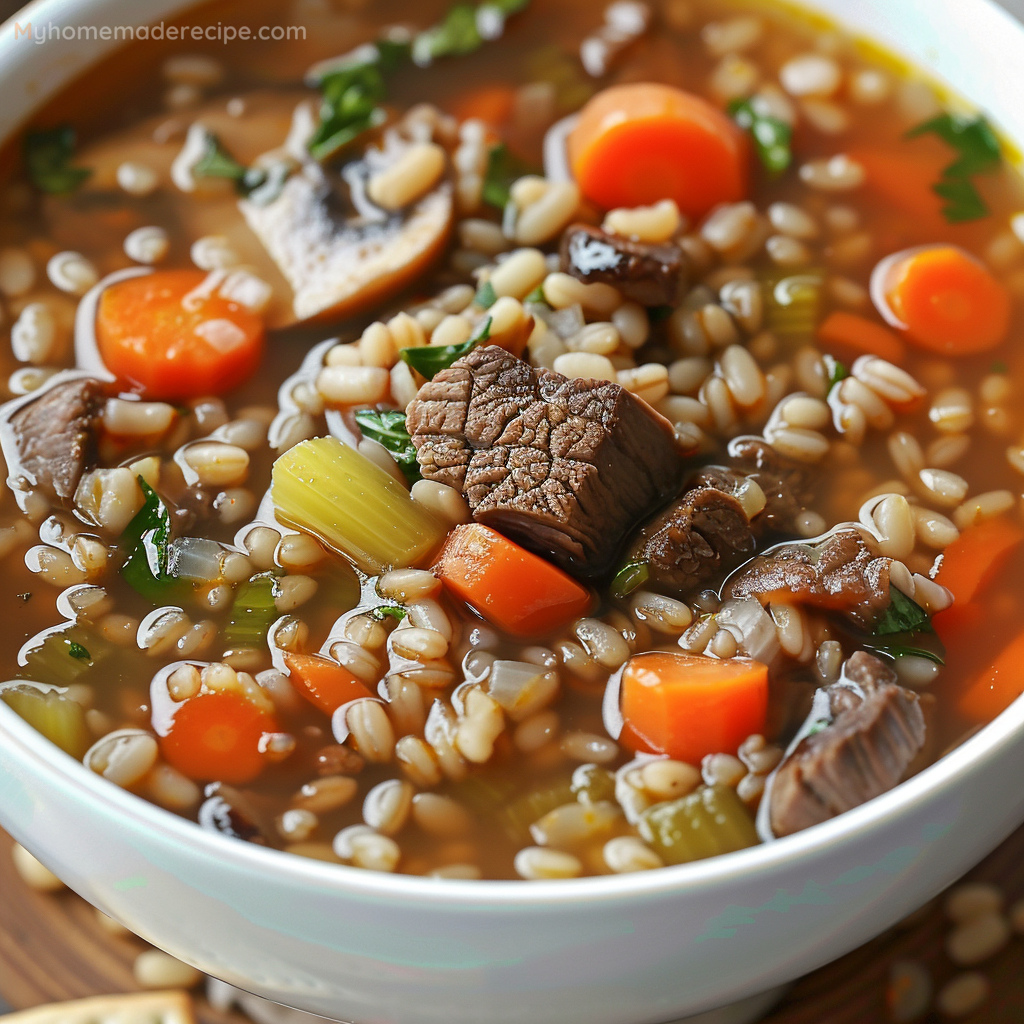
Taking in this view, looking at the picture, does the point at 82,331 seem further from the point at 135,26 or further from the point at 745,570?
the point at 745,570

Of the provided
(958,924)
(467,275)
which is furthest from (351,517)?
(958,924)

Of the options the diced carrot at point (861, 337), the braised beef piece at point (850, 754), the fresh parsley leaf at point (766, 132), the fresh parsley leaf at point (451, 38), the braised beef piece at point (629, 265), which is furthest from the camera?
the fresh parsley leaf at point (451, 38)

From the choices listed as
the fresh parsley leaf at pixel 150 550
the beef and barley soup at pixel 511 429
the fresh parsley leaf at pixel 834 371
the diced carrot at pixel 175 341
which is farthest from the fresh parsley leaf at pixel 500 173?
the fresh parsley leaf at pixel 150 550

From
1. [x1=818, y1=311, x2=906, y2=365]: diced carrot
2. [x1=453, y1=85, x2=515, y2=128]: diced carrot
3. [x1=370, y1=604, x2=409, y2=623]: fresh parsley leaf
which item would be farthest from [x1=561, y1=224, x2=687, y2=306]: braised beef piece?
[x1=370, y1=604, x2=409, y2=623]: fresh parsley leaf

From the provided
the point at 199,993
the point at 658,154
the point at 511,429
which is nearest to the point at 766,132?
the point at 658,154

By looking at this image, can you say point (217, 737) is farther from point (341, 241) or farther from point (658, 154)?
point (658, 154)

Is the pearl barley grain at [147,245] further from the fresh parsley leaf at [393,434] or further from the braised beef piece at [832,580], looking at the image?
the braised beef piece at [832,580]
